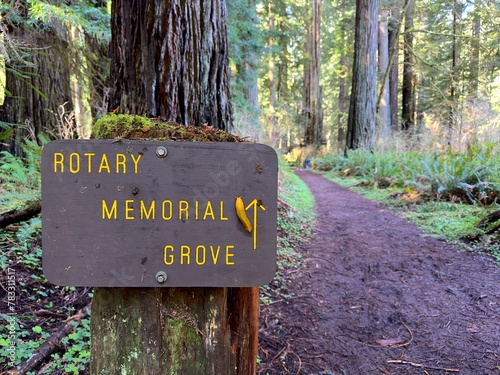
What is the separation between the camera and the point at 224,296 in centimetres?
112

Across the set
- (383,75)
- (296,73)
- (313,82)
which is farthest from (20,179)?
(296,73)

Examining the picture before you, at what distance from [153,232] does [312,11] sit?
2230 cm

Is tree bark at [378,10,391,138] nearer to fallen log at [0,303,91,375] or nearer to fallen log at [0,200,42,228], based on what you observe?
fallen log at [0,200,42,228]

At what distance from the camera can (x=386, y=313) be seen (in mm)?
2607

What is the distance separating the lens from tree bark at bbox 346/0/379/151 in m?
11.4

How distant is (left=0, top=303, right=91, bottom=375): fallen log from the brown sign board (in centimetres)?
102

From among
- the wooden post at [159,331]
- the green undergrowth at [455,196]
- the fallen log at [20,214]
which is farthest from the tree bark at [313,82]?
the wooden post at [159,331]

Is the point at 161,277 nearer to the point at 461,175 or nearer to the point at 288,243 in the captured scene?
the point at 288,243

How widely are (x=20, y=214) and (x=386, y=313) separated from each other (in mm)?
3194

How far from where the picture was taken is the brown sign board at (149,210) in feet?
3.24

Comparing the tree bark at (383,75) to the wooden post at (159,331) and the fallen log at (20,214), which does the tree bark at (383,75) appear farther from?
the wooden post at (159,331)

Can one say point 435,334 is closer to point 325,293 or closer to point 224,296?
point 325,293

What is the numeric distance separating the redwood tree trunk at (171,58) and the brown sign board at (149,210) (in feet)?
3.45

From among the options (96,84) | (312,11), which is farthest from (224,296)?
(312,11)
